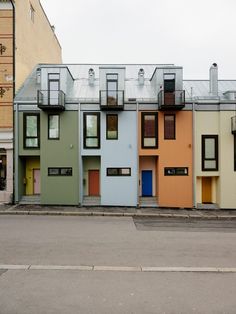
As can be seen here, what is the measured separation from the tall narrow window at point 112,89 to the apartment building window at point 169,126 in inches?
139

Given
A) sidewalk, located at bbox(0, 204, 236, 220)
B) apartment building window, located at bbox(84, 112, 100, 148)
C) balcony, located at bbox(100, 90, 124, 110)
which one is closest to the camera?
sidewalk, located at bbox(0, 204, 236, 220)

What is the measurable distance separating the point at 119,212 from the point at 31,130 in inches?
318

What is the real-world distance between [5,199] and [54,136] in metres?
5.24

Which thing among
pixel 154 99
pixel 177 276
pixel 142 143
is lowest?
pixel 177 276

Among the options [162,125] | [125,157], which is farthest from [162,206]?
[162,125]

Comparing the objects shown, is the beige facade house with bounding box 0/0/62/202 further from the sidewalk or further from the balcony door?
the balcony door

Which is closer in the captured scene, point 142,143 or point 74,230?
point 74,230

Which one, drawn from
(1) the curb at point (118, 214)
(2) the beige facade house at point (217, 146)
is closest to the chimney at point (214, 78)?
(2) the beige facade house at point (217, 146)

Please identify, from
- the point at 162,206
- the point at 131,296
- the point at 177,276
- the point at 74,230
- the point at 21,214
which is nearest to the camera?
the point at 131,296

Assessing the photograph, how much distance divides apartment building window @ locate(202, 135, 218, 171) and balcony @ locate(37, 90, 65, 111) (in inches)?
379

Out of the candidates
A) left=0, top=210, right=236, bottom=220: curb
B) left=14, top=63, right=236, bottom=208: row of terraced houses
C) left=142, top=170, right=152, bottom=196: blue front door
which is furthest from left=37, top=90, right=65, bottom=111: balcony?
left=142, top=170, right=152, bottom=196: blue front door

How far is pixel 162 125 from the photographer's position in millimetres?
18688

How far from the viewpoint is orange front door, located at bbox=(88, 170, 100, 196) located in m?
20.0

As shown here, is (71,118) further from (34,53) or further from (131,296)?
(131,296)
